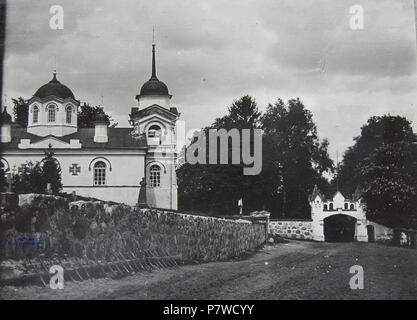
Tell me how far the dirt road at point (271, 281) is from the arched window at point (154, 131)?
162 centimetres

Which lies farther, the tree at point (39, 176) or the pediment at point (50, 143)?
the pediment at point (50, 143)

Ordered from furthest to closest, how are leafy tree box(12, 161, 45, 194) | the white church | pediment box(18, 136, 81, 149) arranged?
the white church < pediment box(18, 136, 81, 149) < leafy tree box(12, 161, 45, 194)

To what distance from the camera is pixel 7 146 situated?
536cm

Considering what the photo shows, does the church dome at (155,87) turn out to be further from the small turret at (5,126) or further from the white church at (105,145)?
the small turret at (5,126)

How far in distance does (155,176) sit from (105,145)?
A: 71 centimetres

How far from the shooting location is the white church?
5.57 m

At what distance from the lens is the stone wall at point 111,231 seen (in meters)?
5.14

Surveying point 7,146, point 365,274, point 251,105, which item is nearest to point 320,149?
point 251,105

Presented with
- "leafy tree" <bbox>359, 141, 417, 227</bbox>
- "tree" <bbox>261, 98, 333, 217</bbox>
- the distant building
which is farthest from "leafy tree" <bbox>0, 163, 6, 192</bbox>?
"leafy tree" <bbox>359, 141, 417, 227</bbox>

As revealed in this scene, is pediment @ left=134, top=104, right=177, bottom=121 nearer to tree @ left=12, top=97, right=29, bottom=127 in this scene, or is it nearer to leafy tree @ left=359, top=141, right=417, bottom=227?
tree @ left=12, top=97, right=29, bottom=127

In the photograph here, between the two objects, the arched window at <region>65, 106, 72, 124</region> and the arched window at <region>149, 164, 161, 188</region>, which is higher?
the arched window at <region>65, 106, 72, 124</region>

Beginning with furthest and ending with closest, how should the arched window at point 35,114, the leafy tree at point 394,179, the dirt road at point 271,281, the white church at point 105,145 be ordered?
the leafy tree at point 394,179 → the arched window at point 35,114 → the white church at point 105,145 → the dirt road at point 271,281

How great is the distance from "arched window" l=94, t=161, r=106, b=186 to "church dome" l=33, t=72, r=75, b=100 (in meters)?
0.85

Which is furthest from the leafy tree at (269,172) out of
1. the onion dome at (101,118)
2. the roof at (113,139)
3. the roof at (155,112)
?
the onion dome at (101,118)
